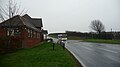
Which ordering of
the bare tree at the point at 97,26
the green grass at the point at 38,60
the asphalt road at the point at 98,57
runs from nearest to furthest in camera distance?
1. the green grass at the point at 38,60
2. the asphalt road at the point at 98,57
3. the bare tree at the point at 97,26

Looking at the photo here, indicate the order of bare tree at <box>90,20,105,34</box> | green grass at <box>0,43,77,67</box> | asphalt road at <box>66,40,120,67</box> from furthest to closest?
bare tree at <box>90,20,105,34</box> → asphalt road at <box>66,40,120,67</box> → green grass at <box>0,43,77,67</box>

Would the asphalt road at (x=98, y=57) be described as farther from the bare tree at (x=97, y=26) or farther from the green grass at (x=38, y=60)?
the bare tree at (x=97, y=26)

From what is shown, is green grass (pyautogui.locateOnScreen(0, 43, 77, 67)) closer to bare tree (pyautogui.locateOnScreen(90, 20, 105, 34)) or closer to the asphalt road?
the asphalt road

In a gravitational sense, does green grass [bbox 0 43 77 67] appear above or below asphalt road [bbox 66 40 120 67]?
above

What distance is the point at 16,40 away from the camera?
2236 centimetres

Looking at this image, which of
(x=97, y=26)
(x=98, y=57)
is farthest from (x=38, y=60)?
(x=97, y=26)

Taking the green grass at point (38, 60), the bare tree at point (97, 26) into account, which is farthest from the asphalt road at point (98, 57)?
the bare tree at point (97, 26)

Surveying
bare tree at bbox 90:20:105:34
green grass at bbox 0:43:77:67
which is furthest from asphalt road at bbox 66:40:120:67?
bare tree at bbox 90:20:105:34

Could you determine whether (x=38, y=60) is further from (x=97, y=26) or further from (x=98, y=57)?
(x=97, y=26)

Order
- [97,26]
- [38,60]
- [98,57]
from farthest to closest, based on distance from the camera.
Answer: [97,26]
[98,57]
[38,60]

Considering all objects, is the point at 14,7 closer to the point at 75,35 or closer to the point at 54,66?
the point at 54,66

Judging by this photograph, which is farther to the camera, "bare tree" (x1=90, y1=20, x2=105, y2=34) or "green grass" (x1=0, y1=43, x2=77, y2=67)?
"bare tree" (x1=90, y1=20, x2=105, y2=34)

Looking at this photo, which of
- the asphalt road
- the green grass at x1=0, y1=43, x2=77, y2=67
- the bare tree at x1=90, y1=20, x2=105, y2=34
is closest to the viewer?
the green grass at x1=0, y1=43, x2=77, y2=67

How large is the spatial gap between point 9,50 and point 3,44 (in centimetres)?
168
